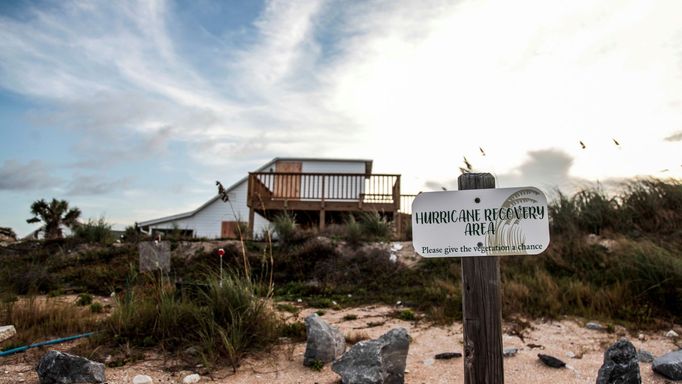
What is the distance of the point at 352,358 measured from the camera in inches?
156

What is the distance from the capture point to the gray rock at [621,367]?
3.48 m

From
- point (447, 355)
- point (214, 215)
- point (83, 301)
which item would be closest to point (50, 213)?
point (214, 215)

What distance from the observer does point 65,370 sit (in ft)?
A: 12.6

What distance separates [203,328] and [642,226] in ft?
26.9

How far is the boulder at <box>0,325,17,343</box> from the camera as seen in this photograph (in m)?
4.93

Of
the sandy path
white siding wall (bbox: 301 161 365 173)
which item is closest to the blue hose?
the sandy path

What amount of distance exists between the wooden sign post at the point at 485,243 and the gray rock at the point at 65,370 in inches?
111

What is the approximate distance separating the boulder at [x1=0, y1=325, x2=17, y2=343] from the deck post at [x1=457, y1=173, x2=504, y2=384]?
15.1ft

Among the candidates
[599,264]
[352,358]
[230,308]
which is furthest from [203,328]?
[599,264]

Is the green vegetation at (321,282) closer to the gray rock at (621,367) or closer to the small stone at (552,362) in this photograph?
the small stone at (552,362)

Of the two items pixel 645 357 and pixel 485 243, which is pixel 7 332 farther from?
pixel 645 357

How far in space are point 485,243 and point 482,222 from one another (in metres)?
0.12

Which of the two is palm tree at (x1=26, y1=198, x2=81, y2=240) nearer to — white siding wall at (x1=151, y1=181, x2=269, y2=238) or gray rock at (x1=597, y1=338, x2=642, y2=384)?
white siding wall at (x1=151, y1=181, x2=269, y2=238)

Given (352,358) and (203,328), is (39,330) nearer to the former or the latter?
(203,328)
